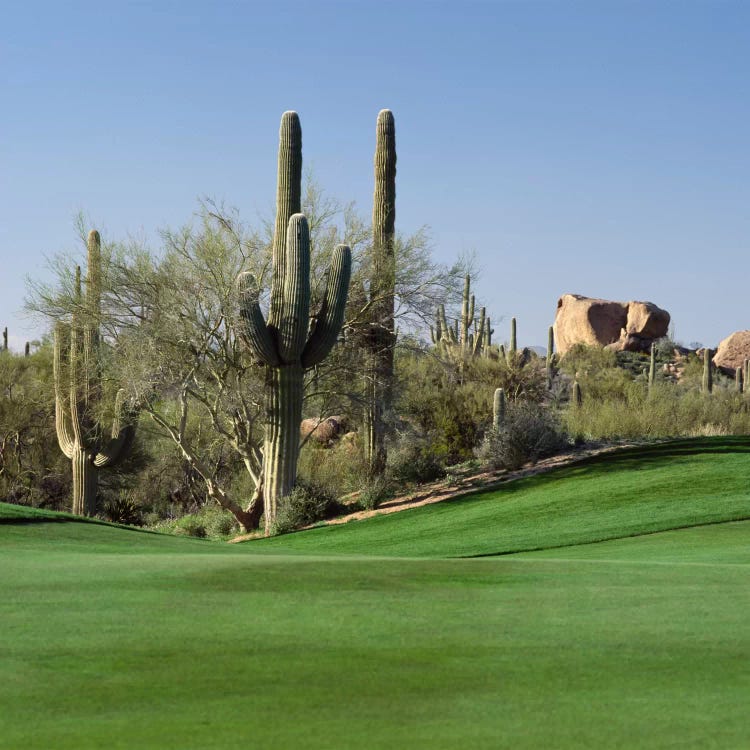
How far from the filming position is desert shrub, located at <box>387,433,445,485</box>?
2828 cm

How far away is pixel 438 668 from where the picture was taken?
21.5ft

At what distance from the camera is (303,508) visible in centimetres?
2569

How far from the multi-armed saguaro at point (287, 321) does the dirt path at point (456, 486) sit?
5.41 ft

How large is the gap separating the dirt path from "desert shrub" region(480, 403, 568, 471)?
280 millimetres

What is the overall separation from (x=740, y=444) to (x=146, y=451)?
20.0m

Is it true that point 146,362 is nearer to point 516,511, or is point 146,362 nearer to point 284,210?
point 284,210

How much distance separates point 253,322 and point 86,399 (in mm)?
7475

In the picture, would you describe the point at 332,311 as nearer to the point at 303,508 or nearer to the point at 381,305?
the point at 381,305

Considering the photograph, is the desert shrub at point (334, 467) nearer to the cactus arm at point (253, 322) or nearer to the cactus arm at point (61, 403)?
the cactus arm at point (253, 322)

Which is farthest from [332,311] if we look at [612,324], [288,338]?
[612,324]

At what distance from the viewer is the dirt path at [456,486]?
83.9 feet

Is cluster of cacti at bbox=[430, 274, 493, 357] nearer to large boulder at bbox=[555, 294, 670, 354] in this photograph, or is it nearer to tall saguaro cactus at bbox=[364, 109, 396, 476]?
tall saguaro cactus at bbox=[364, 109, 396, 476]

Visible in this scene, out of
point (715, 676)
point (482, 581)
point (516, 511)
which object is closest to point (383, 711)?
point (715, 676)

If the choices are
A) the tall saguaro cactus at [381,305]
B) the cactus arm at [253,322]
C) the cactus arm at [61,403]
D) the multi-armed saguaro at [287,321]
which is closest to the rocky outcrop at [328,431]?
the cactus arm at [61,403]
